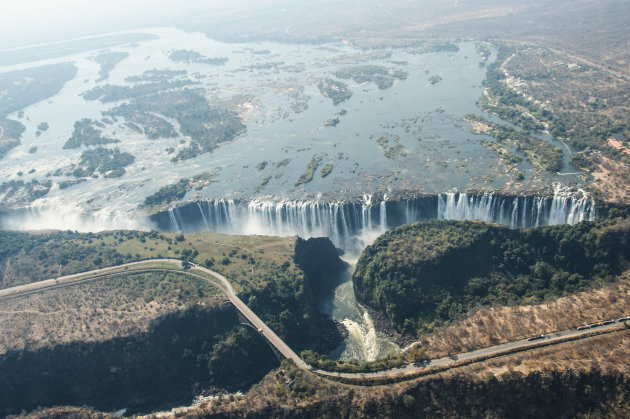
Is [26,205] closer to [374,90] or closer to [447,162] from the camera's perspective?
[447,162]

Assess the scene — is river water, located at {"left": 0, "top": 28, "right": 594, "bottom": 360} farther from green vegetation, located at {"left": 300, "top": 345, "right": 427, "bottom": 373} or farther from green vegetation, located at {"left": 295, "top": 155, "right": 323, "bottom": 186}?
green vegetation, located at {"left": 300, "top": 345, "right": 427, "bottom": 373}

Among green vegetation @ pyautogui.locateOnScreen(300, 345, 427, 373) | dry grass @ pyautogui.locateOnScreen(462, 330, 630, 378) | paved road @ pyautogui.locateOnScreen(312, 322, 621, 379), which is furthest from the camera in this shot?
green vegetation @ pyautogui.locateOnScreen(300, 345, 427, 373)

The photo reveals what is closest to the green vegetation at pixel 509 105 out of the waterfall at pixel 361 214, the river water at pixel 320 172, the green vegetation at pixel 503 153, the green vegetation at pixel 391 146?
the river water at pixel 320 172

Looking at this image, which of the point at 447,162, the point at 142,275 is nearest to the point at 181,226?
the point at 142,275

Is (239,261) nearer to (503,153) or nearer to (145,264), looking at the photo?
(145,264)

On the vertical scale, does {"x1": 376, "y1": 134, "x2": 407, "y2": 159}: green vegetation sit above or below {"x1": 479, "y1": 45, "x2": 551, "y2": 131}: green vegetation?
below

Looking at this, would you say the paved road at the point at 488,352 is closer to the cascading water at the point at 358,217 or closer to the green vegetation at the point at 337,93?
the cascading water at the point at 358,217

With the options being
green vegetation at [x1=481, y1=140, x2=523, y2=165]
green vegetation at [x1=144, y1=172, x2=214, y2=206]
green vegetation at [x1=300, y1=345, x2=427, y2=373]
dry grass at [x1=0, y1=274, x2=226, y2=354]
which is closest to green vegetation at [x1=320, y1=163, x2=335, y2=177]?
green vegetation at [x1=144, y1=172, x2=214, y2=206]
